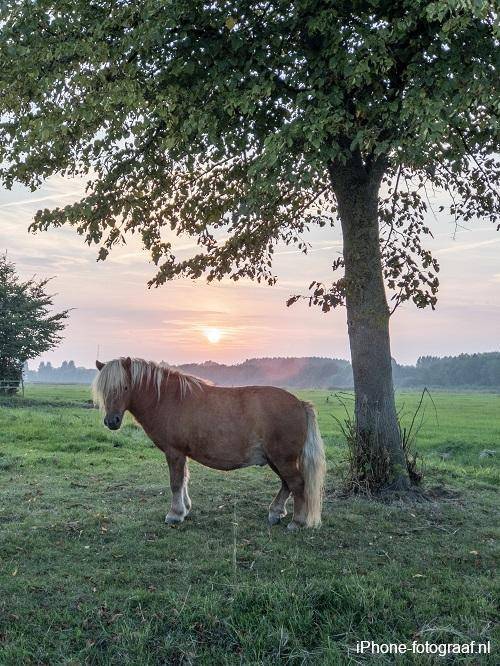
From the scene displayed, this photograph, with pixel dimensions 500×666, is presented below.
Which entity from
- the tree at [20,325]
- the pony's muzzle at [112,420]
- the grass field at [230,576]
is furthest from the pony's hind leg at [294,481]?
the tree at [20,325]

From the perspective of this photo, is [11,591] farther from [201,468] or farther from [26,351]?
[26,351]

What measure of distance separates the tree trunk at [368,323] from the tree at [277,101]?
0.02 metres

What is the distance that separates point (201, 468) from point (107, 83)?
7934 mm

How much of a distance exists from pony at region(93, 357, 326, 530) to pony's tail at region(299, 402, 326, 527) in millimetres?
13

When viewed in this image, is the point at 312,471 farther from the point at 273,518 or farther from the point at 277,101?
the point at 277,101

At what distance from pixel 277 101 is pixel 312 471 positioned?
6.07m

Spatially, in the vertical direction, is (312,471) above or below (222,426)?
below

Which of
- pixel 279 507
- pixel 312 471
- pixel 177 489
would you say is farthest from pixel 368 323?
pixel 177 489

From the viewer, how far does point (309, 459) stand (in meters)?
7.17

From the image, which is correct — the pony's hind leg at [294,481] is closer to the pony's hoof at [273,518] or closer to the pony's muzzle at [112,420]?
the pony's hoof at [273,518]

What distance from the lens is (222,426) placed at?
7.26m

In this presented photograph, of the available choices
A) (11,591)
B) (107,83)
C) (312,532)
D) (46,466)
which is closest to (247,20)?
(107,83)

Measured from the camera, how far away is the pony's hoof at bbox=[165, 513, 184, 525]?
23.5ft

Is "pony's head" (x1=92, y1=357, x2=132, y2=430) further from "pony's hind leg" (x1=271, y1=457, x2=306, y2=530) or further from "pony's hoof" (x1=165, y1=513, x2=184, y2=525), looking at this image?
"pony's hind leg" (x1=271, y1=457, x2=306, y2=530)
